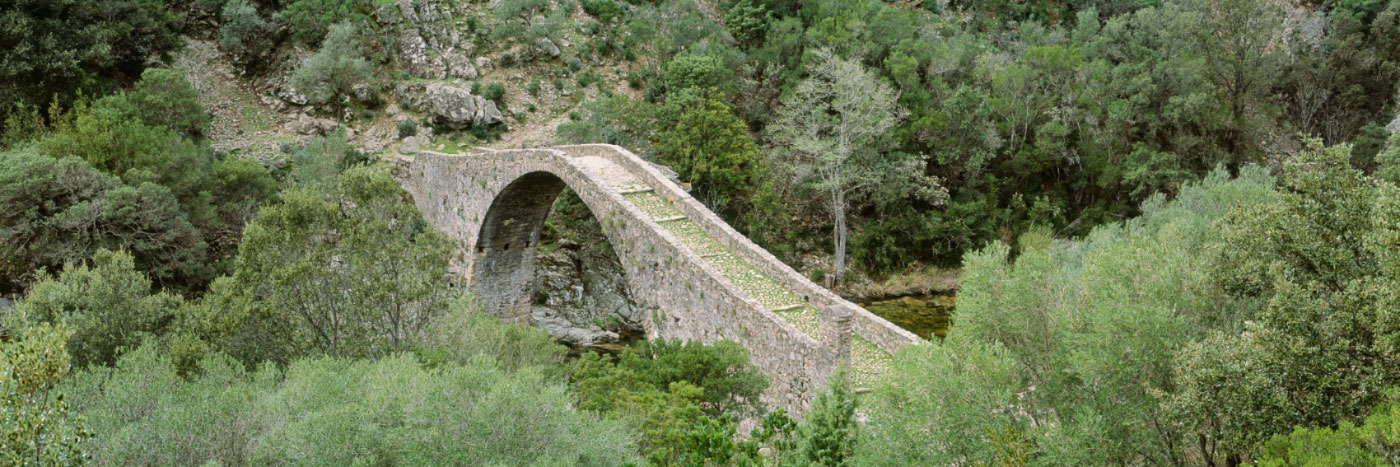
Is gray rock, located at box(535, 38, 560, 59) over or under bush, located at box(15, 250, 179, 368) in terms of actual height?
over

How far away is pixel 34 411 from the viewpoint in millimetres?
7246

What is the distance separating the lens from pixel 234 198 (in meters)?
27.6

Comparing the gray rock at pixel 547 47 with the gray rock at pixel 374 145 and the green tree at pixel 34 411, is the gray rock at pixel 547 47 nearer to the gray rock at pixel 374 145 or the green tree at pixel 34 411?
the gray rock at pixel 374 145

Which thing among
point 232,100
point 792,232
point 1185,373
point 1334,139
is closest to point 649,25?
point 792,232

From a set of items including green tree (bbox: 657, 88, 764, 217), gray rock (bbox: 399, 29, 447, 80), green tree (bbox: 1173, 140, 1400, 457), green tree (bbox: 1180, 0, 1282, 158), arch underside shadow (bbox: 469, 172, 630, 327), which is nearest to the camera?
green tree (bbox: 1173, 140, 1400, 457)

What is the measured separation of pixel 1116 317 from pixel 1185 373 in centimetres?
81

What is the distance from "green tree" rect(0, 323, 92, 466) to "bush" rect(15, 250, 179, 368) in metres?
6.89

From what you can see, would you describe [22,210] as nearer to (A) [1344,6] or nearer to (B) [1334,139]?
(B) [1334,139]

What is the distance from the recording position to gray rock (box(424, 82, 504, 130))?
35.8m

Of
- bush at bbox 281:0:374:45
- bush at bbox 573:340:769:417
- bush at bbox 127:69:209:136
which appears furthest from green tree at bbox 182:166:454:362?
bush at bbox 281:0:374:45

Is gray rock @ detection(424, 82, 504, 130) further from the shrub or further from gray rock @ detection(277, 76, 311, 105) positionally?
gray rock @ detection(277, 76, 311, 105)

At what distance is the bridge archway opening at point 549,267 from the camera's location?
27344 millimetres

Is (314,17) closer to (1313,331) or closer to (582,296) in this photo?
(582,296)

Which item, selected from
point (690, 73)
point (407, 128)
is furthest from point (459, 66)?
point (690, 73)
